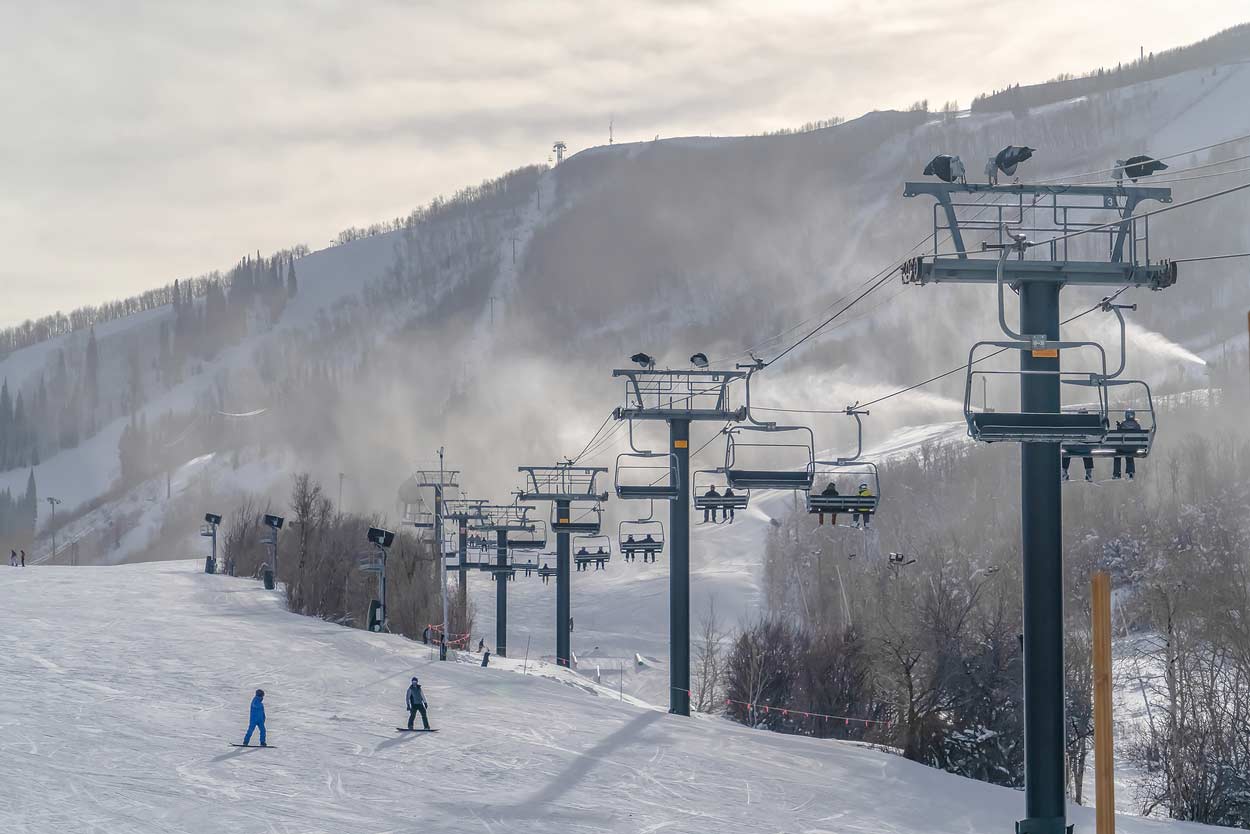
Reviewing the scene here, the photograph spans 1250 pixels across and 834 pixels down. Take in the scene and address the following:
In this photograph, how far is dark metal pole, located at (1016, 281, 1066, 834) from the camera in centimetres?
1934

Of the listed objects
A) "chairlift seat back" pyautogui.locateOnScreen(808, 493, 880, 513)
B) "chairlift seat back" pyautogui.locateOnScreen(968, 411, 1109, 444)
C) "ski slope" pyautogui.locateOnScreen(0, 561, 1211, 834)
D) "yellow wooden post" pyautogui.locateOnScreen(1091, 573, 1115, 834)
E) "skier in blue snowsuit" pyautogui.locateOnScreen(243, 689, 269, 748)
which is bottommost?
"ski slope" pyautogui.locateOnScreen(0, 561, 1211, 834)

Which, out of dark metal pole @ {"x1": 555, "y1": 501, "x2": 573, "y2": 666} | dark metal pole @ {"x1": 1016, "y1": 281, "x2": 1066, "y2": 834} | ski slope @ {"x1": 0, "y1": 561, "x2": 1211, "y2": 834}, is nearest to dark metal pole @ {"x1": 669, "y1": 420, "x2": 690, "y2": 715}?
ski slope @ {"x1": 0, "y1": 561, "x2": 1211, "y2": 834}

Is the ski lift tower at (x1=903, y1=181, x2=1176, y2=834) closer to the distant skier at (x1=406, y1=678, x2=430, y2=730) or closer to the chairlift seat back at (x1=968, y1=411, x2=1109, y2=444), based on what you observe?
the chairlift seat back at (x1=968, y1=411, x2=1109, y2=444)

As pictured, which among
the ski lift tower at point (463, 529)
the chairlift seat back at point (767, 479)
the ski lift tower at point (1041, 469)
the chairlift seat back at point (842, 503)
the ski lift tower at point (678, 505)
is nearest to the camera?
the ski lift tower at point (1041, 469)

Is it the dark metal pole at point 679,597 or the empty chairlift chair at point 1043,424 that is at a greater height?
the empty chairlift chair at point 1043,424

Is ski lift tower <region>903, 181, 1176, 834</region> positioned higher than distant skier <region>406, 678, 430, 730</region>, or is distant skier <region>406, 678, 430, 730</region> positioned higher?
ski lift tower <region>903, 181, 1176, 834</region>

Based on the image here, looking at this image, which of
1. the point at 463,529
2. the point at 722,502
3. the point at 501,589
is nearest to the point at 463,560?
the point at 463,529

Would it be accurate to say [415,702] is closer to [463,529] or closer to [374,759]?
[374,759]

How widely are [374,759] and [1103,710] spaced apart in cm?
1696

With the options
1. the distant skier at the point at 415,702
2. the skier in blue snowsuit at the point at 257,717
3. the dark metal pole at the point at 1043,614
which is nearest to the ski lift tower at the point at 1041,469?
the dark metal pole at the point at 1043,614

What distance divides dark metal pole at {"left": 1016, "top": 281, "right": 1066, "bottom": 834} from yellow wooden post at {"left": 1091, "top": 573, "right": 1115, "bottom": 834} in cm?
593

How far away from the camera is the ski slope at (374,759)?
72.5ft

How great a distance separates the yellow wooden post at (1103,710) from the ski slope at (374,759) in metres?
10.4

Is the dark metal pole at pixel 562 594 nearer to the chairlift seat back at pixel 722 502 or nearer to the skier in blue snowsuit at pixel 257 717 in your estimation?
the chairlift seat back at pixel 722 502
